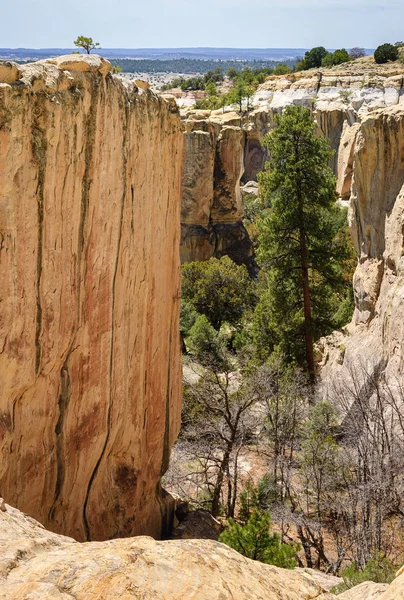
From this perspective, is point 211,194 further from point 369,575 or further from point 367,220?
point 369,575

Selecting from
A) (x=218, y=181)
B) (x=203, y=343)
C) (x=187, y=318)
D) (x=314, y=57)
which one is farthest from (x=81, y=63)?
(x=314, y=57)

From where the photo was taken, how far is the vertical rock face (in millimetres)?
7227

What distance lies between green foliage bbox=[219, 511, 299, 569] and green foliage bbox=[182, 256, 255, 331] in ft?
57.2

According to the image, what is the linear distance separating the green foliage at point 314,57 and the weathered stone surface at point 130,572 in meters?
83.2

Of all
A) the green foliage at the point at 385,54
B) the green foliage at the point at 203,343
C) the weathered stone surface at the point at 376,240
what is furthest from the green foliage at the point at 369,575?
the green foliage at the point at 385,54

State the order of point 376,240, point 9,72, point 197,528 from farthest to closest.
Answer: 1. point 376,240
2. point 197,528
3. point 9,72

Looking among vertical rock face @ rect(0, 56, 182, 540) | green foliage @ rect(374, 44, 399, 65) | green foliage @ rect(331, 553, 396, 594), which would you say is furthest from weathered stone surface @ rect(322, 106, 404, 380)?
green foliage @ rect(374, 44, 399, 65)

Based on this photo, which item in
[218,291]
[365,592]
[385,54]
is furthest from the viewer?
[385,54]

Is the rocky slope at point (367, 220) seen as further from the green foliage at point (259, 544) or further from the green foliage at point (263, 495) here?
the green foliage at point (259, 544)

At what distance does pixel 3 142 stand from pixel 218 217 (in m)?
27.8

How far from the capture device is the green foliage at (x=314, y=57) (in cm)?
8194

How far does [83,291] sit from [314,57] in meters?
80.9

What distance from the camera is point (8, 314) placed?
7.14 metres

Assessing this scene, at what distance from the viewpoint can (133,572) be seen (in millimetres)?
4570
